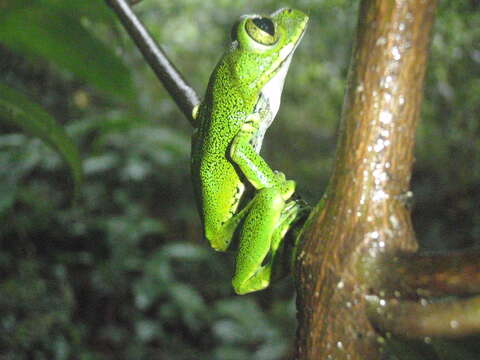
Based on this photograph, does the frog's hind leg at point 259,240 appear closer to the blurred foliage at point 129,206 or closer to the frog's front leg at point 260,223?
the frog's front leg at point 260,223

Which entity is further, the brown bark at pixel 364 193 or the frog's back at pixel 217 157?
the frog's back at pixel 217 157

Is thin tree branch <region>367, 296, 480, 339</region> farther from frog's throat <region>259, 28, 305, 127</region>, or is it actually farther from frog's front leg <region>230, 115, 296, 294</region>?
frog's throat <region>259, 28, 305, 127</region>

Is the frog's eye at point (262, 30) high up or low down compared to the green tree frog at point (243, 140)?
up

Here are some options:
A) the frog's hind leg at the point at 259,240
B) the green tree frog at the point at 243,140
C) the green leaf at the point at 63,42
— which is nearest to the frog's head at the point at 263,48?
the green tree frog at the point at 243,140

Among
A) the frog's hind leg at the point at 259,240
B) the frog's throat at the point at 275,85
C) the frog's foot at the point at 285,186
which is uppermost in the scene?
the frog's throat at the point at 275,85

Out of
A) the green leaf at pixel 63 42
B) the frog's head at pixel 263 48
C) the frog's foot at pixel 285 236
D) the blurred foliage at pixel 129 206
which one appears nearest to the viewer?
the frog's foot at pixel 285 236

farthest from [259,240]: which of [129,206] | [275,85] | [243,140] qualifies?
[129,206]

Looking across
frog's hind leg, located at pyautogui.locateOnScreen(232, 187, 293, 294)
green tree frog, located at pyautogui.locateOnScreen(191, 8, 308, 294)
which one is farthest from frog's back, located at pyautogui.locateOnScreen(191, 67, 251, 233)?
frog's hind leg, located at pyautogui.locateOnScreen(232, 187, 293, 294)

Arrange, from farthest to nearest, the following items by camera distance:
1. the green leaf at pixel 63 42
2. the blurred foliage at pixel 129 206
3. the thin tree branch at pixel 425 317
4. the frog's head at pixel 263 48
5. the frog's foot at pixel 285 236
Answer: the blurred foliage at pixel 129 206 < the green leaf at pixel 63 42 < the frog's head at pixel 263 48 < the frog's foot at pixel 285 236 < the thin tree branch at pixel 425 317

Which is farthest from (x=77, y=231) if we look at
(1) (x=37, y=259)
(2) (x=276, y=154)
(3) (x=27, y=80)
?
(2) (x=276, y=154)
